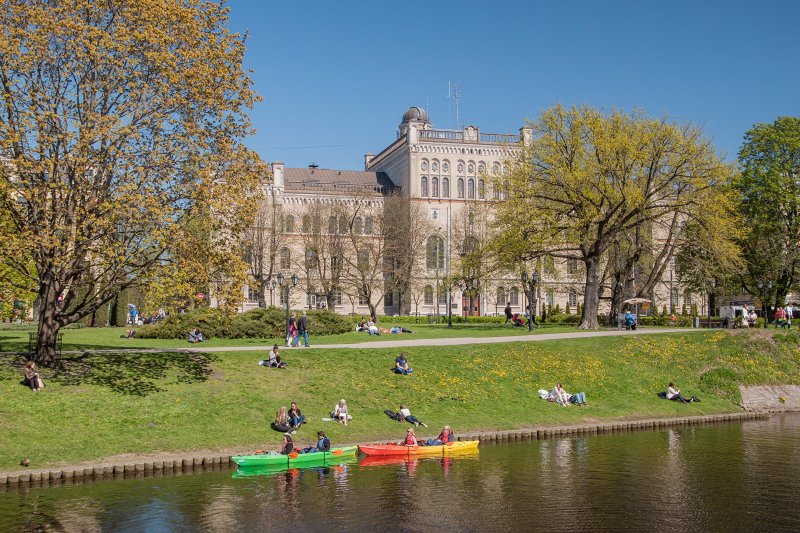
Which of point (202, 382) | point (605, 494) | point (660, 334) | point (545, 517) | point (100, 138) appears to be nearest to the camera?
point (545, 517)

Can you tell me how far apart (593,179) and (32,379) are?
118ft

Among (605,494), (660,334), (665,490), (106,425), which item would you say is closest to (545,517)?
(605,494)

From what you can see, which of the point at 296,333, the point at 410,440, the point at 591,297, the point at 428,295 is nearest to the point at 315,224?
the point at 428,295

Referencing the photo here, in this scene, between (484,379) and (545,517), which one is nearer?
(545,517)

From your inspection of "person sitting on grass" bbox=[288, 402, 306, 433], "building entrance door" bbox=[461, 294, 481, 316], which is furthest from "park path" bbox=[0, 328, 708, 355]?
"building entrance door" bbox=[461, 294, 481, 316]

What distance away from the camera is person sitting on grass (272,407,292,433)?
28672mm

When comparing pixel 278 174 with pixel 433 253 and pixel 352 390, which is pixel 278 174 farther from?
pixel 352 390

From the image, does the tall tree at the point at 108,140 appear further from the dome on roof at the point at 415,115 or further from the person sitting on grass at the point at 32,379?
the dome on roof at the point at 415,115

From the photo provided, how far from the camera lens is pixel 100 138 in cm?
3000

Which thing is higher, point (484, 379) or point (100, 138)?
point (100, 138)

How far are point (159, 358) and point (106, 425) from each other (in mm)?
7270

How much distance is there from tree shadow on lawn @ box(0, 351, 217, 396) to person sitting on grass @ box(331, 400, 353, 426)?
601 cm

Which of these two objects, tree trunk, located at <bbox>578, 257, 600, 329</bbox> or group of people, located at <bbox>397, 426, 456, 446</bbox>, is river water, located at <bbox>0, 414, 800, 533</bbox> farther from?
tree trunk, located at <bbox>578, 257, 600, 329</bbox>

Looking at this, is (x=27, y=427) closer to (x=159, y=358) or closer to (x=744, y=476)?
(x=159, y=358)
